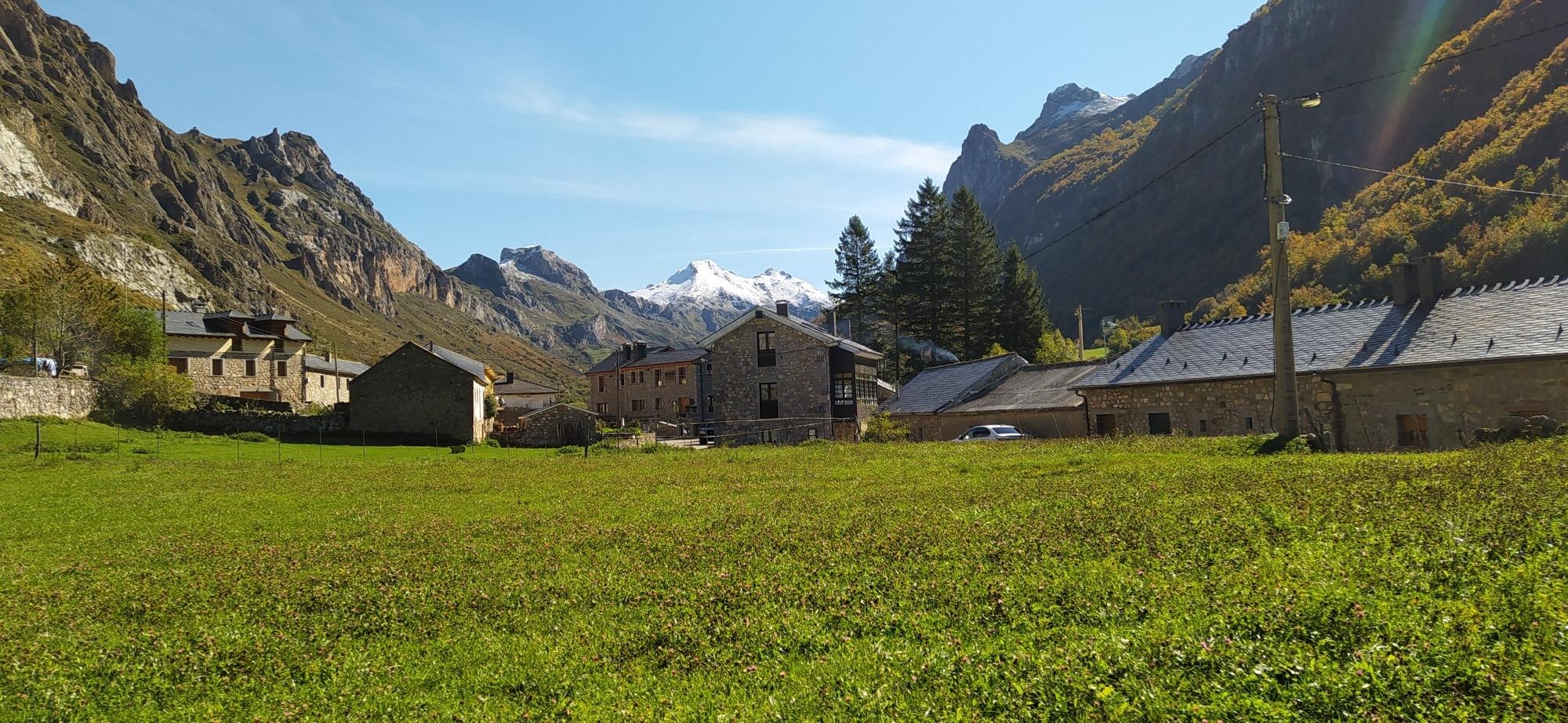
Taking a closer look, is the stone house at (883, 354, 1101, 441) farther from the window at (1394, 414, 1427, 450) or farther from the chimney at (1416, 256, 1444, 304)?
the chimney at (1416, 256, 1444, 304)

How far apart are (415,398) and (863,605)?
176ft

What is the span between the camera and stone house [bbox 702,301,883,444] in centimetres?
4912

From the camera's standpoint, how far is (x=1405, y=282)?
27.0 metres

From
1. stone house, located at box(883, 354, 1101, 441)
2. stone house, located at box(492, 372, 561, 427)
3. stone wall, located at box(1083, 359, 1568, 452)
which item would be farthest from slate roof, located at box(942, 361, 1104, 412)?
stone house, located at box(492, 372, 561, 427)

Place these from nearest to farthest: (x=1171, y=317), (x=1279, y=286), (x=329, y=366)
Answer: (x=1279, y=286)
(x=1171, y=317)
(x=329, y=366)

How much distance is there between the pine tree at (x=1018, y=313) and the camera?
7456cm

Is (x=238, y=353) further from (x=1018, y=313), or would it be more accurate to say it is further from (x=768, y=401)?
→ (x=1018, y=313)

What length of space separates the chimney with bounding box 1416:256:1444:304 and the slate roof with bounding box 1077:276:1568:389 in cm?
28

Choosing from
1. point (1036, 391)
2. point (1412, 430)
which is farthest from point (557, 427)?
point (1412, 430)

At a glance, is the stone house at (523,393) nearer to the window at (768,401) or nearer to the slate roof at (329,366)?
the slate roof at (329,366)

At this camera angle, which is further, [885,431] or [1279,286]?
[885,431]

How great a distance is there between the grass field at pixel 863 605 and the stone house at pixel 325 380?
7386 cm

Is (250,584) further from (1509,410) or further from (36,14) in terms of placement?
(36,14)

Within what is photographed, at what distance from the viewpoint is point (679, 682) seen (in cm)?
605
